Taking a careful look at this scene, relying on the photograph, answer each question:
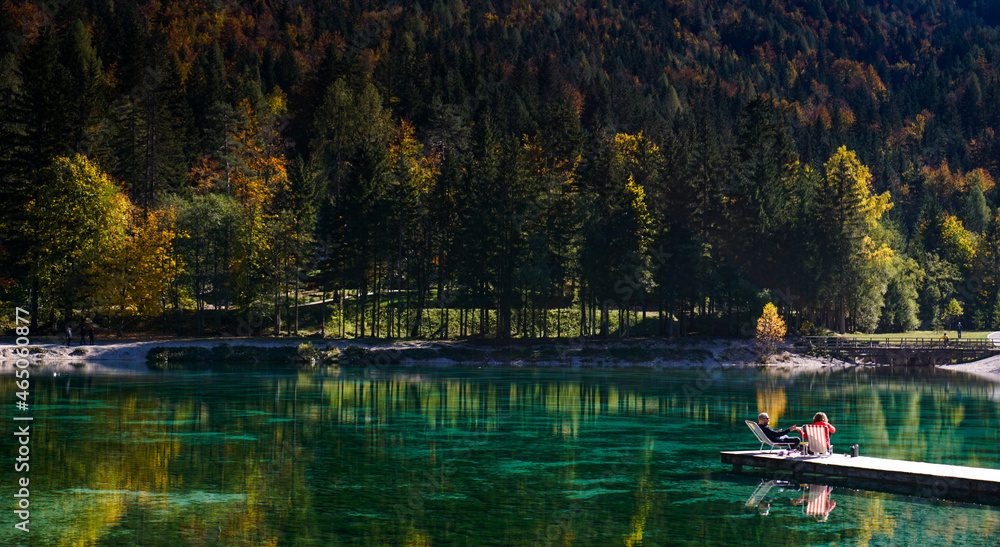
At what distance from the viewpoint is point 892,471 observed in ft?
74.6

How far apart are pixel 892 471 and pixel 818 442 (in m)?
2.46

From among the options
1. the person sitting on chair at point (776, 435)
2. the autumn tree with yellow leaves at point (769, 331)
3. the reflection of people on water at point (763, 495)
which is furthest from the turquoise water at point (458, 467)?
the autumn tree with yellow leaves at point (769, 331)

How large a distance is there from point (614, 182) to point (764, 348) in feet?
64.9

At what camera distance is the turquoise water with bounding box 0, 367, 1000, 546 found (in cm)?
1803

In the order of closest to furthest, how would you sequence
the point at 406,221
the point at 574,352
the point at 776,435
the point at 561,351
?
the point at 776,435, the point at 574,352, the point at 561,351, the point at 406,221

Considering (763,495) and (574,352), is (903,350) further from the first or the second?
(763,495)

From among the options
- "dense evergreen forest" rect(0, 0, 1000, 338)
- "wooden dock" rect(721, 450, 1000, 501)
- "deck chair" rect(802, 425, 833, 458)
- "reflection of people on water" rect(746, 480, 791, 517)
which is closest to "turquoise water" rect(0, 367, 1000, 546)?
"reflection of people on water" rect(746, 480, 791, 517)

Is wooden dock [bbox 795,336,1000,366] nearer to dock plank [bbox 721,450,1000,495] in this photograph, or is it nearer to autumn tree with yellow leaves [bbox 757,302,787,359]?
autumn tree with yellow leaves [bbox 757,302,787,359]

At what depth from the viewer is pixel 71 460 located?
82.4 ft

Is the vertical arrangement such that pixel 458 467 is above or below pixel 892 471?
below

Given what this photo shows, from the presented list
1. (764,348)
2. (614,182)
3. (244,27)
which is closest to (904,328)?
(764,348)

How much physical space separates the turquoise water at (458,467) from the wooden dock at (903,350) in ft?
100

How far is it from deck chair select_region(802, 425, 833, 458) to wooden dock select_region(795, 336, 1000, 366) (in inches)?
2258
